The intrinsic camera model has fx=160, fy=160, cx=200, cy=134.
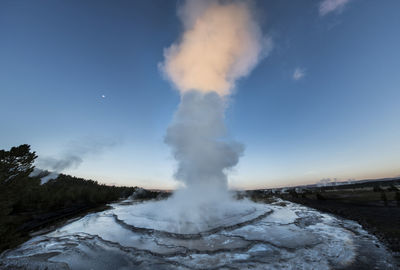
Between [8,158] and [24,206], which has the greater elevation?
[8,158]

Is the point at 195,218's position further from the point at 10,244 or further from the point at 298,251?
the point at 10,244

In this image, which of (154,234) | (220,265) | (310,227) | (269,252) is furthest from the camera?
(310,227)

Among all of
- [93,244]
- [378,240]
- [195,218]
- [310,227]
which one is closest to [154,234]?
[93,244]

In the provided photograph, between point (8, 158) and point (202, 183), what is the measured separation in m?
32.2

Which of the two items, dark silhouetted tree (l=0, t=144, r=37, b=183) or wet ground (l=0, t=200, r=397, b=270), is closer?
wet ground (l=0, t=200, r=397, b=270)

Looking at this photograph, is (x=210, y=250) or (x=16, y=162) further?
(x=16, y=162)

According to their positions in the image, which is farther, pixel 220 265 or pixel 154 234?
pixel 154 234

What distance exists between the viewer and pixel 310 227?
19.0 meters

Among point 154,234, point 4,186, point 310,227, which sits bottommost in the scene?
point 310,227

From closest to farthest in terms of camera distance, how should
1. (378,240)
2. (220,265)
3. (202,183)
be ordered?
(220,265), (378,240), (202,183)

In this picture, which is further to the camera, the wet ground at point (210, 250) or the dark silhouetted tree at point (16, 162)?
the dark silhouetted tree at point (16, 162)

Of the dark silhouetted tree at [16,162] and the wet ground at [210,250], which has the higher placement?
the dark silhouetted tree at [16,162]

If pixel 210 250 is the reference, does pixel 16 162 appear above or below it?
above

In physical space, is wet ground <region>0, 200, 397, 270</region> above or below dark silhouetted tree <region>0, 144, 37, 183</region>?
below
